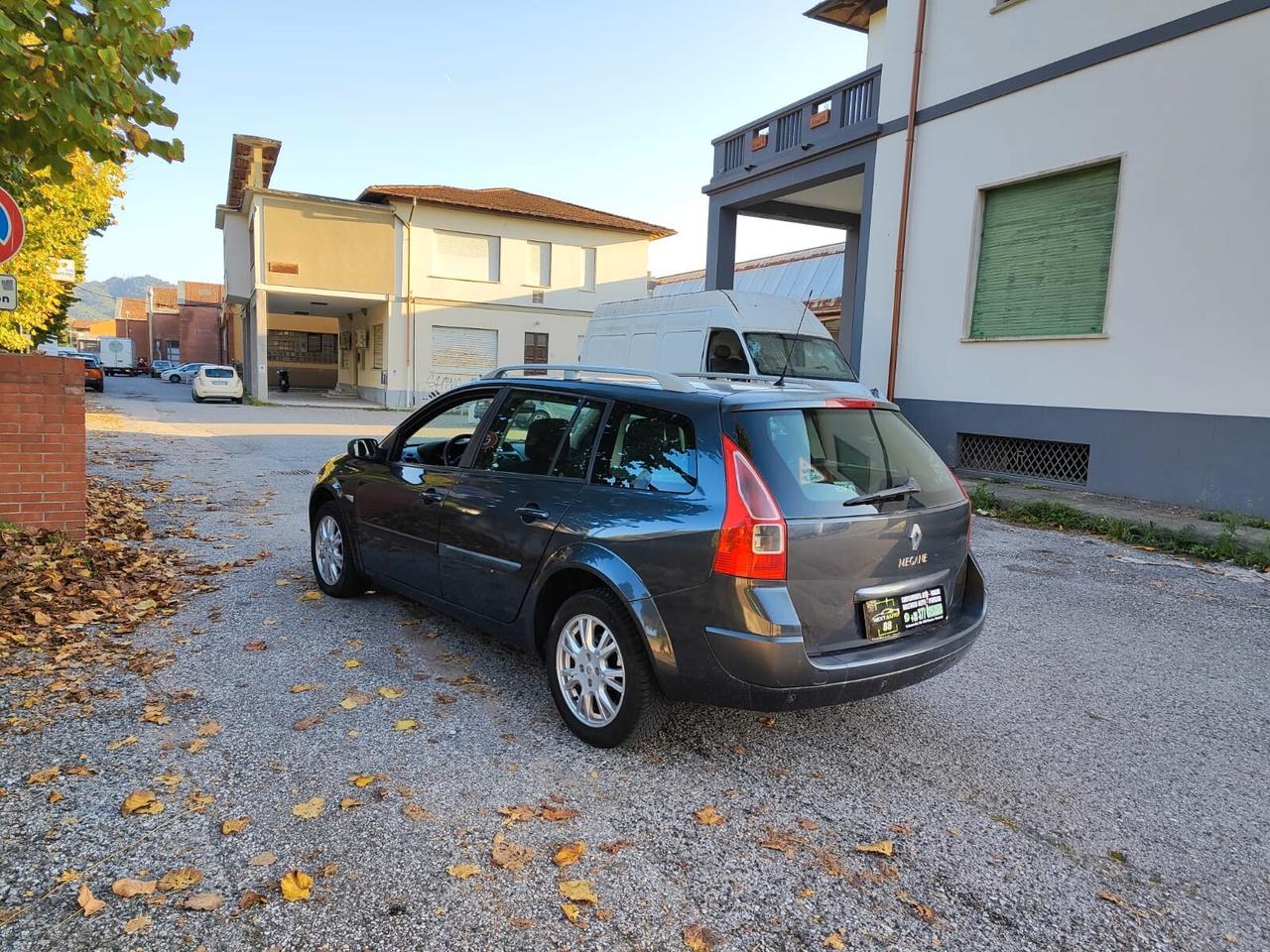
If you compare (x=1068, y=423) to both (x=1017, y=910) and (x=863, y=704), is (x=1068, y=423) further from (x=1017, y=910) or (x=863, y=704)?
(x=1017, y=910)

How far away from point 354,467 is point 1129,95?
10624 mm

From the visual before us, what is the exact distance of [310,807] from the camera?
2951 millimetres

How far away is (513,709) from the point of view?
3854 mm

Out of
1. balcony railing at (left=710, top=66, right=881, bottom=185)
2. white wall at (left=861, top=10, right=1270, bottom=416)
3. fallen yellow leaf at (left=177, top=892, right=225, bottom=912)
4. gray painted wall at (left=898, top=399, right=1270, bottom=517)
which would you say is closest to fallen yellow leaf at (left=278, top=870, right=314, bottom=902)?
fallen yellow leaf at (left=177, top=892, right=225, bottom=912)

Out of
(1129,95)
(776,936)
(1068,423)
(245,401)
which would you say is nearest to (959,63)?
(1129,95)

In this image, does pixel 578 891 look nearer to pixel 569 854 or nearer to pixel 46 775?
pixel 569 854

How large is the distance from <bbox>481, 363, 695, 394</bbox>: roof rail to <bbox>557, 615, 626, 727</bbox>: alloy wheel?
1.08 metres

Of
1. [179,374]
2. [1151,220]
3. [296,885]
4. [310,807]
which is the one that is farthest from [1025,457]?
→ [179,374]

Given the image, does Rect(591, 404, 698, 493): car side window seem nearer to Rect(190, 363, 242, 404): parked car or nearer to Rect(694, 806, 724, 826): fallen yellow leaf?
Rect(694, 806, 724, 826): fallen yellow leaf

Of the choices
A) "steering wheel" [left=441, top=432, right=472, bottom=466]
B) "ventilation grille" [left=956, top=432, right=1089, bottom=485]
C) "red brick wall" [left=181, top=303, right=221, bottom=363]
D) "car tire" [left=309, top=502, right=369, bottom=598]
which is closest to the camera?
Result: "steering wheel" [left=441, top=432, right=472, bottom=466]

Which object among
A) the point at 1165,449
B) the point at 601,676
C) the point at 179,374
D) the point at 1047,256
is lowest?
the point at 601,676

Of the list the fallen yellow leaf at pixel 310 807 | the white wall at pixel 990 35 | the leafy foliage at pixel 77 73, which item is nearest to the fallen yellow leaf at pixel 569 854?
the fallen yellow leaf at pixel 310 807

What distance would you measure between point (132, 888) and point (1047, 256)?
486 inches

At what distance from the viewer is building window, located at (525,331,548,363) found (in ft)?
105
